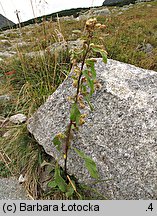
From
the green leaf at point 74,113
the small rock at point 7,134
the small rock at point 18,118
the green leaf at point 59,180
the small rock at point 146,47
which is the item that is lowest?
the small rock at point 146,47

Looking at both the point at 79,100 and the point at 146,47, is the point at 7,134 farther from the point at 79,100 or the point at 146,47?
the point at 146,47

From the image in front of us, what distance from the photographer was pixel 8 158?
3.89 m

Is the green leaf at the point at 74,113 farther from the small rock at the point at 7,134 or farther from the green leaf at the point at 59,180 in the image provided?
the small rock at the point at 7,134

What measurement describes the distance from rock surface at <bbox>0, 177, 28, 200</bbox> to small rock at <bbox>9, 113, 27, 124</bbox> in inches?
38.0

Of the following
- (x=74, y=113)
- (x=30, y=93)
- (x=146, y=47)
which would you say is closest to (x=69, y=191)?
(x=74, y=113)

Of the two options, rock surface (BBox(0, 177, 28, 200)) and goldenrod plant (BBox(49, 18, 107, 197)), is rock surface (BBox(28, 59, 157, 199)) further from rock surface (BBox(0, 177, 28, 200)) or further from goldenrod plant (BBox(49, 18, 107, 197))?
rock surface (BBox(0, 177, 28, 200))

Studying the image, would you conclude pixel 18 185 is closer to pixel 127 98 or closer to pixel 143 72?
pixel 127 98

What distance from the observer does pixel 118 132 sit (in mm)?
3273

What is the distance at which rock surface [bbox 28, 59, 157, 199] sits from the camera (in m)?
3.15

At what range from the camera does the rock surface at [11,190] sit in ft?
11.5

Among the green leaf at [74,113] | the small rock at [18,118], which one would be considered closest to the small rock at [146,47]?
the small rock at [18,118]

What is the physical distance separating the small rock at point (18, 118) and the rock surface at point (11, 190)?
0.96 m

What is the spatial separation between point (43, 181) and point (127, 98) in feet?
4.31

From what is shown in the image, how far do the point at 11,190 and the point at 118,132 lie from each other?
1387 millimetres
